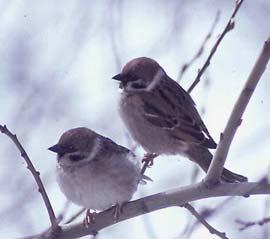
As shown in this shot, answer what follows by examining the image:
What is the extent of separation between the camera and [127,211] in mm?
2998

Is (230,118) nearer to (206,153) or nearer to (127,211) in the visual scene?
(127,211)

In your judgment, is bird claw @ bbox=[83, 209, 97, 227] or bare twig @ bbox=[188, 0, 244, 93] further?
bare twig @ bbox=[188, 0, 244, 93]

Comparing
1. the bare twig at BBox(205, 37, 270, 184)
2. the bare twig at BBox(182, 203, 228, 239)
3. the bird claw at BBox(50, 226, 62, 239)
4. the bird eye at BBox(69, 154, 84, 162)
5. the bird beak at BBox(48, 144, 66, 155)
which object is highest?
the bare twig at BBox(205, 37, 270, 184)

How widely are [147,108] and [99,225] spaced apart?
1659 mm

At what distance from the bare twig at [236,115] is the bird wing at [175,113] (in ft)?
5.50

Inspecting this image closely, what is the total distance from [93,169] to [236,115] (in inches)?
54.2

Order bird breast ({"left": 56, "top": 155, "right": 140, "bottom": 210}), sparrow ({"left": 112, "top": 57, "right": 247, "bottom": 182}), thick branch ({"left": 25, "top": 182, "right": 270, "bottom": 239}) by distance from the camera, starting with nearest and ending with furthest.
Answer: thick branch ({"left": 25, "top": 182, "right": 270, "bottom": 239}) < bird breast ({"left": 56, "top": 155, "right": 140, "bottom": 210}) < sparrow ({"left": 112, "top": 57, "right": 247, "bottom": 182})

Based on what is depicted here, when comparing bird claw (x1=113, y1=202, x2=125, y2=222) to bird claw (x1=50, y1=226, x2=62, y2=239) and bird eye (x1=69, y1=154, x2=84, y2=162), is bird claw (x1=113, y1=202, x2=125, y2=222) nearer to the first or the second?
bird claw (x1=50, y1=226, x2=62, y2=239)

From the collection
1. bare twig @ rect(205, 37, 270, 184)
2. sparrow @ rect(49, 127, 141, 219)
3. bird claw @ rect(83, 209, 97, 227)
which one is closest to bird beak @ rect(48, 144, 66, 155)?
sparrow @ rect(49, 127, 141, 219)

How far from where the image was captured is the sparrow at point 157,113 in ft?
14.4

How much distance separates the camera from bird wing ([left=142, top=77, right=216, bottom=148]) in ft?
14.7

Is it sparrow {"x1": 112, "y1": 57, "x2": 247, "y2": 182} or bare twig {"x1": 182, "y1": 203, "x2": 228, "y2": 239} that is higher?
sparrow {"x1": 112, "y1": 57, "x2": 247, "y2": 182}

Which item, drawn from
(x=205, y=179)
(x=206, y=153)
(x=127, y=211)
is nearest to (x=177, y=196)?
(x=205, y=179)

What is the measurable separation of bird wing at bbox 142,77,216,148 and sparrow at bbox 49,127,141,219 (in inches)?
26.4
